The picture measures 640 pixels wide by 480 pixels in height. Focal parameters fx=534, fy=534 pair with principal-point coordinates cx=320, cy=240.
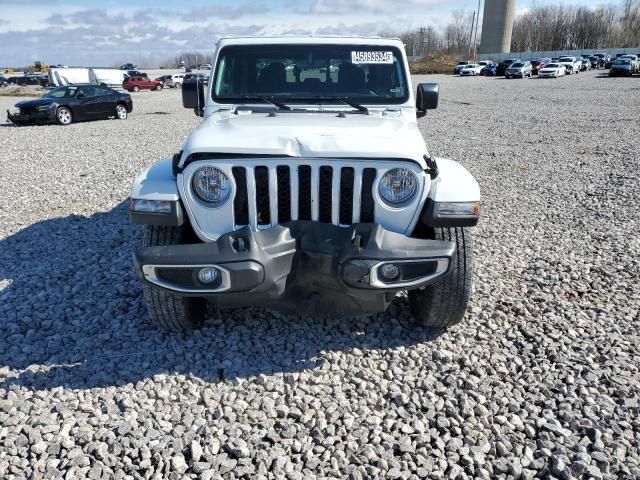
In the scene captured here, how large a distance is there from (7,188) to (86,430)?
23.4 ft

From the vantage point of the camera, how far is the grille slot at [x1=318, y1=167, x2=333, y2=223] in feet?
10.6

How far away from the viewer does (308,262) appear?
3.11 m

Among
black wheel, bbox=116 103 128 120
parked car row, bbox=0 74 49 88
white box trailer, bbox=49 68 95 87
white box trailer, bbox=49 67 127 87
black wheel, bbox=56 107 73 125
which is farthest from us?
parked car row, bbox=0 74 49 88

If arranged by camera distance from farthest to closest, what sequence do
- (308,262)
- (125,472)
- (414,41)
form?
(414,41)
(308,262)
(125,472)

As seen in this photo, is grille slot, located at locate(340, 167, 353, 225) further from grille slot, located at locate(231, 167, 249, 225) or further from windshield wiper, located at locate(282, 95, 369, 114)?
windshield wiper, located at locate(282, 95, 369, 114)

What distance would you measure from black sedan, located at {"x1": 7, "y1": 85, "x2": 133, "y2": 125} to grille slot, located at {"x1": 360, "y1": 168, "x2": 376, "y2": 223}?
17582 millimetres

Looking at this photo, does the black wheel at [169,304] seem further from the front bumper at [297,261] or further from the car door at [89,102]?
the car door at [89,102]

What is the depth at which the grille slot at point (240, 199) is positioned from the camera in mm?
3197

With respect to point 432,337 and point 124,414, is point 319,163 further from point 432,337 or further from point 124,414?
point 124,414

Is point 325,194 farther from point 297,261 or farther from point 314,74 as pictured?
point 314,74

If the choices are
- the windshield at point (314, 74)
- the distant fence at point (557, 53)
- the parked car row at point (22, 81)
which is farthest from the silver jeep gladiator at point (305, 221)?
the distant fence at point (557, 53)

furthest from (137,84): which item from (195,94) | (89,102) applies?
(195,94)

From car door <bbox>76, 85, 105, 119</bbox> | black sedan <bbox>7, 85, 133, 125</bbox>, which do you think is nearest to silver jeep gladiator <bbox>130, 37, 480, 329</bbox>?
black sedan <bbox>7, 85, 133, 125</bbox>

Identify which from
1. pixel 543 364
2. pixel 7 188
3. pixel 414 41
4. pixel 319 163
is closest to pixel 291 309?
pixel 319 163
